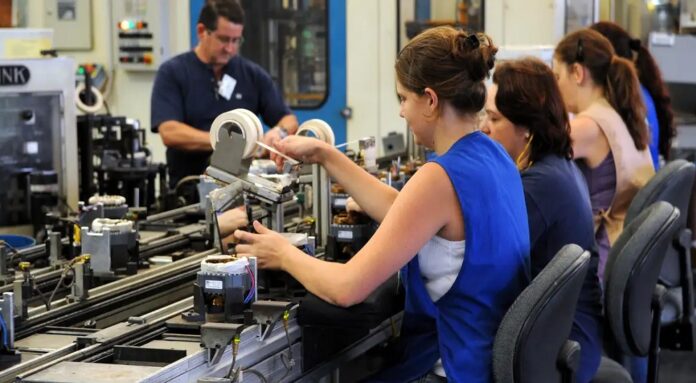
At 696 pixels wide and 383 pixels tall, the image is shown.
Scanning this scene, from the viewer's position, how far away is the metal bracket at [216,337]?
185cm

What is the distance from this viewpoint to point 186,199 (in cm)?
376

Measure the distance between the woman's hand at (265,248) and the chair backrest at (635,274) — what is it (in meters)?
0.92

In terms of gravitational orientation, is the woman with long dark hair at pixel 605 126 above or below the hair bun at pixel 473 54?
below

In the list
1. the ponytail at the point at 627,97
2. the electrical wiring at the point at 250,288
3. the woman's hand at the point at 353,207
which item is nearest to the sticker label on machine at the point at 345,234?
the woman's hand at the point at 353,207

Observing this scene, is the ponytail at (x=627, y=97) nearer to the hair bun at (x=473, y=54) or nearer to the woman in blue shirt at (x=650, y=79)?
the woman in blue shirt at (x=650, y=79)

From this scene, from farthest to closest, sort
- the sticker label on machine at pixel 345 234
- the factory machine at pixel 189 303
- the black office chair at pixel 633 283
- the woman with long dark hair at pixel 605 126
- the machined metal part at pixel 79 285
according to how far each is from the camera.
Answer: the woman with long dark hair at pixel 605 126, the black office chair at pixel 633 283, the sticker label on machine at pixel 345 234, the machined metal part at pixel 79 285, the factory machine at pixel 189 303

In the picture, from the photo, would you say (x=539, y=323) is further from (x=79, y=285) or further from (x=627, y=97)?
(x=627, y=97)

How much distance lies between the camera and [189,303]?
7.34 feet

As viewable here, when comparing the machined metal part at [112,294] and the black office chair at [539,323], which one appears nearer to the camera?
the black office chair at [539,323]

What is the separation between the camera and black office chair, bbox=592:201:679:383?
104 inches

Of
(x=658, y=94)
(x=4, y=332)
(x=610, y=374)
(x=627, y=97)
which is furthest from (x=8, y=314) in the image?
(x=658, y=94)

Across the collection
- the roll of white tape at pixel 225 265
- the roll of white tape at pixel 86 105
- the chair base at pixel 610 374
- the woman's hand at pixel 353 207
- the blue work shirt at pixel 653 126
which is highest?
the roll of white tape at pixel 86 105

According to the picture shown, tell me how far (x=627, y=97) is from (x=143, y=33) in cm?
283

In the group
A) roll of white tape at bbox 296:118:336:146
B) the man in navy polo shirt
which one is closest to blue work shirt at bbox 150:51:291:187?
the man in navy polo shirt
